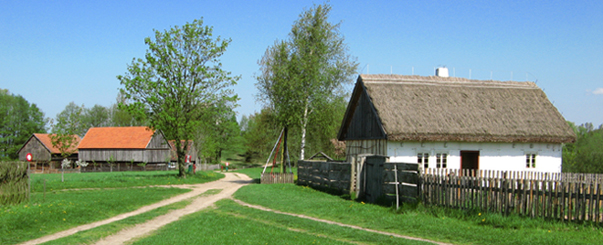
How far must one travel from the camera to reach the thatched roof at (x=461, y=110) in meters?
26.1

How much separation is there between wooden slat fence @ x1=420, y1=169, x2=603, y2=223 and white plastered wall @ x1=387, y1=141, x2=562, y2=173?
10.2m

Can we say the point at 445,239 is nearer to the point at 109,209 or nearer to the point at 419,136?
the point at 109,209

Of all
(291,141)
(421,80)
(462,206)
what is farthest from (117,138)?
(462,206)

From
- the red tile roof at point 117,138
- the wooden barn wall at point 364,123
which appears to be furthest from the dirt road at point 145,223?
the red tile roof at point 117,138

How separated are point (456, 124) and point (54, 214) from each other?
69.2 feet

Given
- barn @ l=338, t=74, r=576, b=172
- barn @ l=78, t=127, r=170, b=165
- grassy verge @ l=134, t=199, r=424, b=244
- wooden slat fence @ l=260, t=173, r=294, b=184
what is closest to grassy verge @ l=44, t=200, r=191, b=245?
grassy verge @ l=134, t=199, r=424, b=244

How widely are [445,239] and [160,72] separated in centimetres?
2774

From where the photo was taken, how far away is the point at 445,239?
36.5ft

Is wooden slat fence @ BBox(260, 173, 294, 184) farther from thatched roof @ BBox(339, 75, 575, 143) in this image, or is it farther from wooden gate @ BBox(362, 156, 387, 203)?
wooden gate @ BBox(362, 156, 387, 203)

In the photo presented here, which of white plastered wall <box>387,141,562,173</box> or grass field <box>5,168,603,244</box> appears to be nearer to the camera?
grass field <box>5,168,603,244</box>

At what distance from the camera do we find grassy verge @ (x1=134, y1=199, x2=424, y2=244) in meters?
11.4

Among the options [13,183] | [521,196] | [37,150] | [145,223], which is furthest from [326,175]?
[37,150]

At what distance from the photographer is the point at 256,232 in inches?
502

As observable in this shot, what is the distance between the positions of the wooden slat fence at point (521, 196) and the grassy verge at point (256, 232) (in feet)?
12.7
